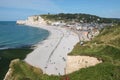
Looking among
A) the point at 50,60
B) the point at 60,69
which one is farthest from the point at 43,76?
the point at 50,60

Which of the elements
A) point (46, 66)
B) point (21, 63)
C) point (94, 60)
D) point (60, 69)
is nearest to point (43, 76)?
point (21, 63)

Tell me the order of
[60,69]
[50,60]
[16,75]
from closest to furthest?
[16,75]
[60,69]
[50,60]

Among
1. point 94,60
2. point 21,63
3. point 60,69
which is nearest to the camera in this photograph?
point 21,63

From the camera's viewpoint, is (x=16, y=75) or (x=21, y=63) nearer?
(x=16, y=75)

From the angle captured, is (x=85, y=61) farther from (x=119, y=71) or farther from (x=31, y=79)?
(x=31, y=79)

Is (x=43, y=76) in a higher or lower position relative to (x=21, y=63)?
lower

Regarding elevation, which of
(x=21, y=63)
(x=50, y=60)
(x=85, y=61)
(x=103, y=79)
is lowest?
(x=50, y=60)

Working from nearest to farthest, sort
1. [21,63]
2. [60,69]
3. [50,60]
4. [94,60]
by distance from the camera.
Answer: [21,63]
[94,60]
[60,69]
[50,60]

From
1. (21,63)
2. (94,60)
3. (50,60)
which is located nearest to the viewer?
(21,63)

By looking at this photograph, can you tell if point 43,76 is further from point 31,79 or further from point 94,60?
point 94,60
